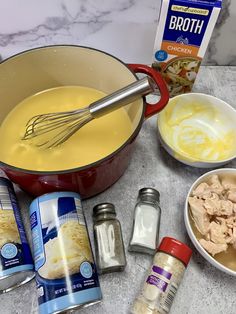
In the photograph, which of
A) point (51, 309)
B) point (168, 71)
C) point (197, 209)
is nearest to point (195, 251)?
point (197, 209)

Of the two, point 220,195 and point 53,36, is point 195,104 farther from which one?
point 53,36

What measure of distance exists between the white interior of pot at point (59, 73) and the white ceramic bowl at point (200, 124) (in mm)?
109

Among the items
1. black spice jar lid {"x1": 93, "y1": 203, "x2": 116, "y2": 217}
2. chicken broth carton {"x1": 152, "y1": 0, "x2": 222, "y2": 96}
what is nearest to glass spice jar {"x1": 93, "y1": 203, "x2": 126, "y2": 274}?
black spice jar lid {"x1": 93, "y1": 203, "x2": 116, "y2": 217}

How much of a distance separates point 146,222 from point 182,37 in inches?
13.8

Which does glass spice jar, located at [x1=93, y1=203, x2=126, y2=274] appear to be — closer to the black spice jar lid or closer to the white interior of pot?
the black spice jar lid

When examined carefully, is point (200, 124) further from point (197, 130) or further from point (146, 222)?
point (146, 222)

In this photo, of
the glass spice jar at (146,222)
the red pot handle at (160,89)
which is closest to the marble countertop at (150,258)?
the glass spice jar at (146,222)

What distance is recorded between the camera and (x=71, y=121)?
0.63 meters

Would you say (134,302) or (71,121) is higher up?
(71,121)

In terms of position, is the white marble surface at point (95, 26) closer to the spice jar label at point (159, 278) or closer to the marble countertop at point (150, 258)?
the marble countertop at point (150, 258)

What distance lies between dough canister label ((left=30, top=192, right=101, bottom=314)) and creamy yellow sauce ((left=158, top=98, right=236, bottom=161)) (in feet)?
0.83

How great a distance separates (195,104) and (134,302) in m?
0.42

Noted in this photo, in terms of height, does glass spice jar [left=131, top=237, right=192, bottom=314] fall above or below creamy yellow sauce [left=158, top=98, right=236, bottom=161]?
below

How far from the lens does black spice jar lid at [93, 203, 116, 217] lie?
577 mm
